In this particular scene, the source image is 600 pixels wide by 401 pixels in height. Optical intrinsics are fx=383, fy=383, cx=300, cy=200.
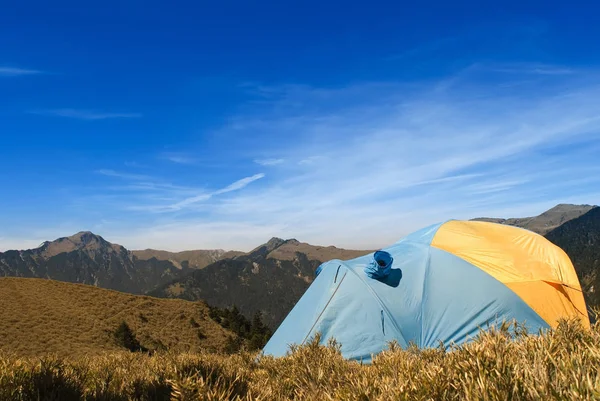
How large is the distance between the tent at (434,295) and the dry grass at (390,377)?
3.55 m

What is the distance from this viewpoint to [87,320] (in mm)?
32156

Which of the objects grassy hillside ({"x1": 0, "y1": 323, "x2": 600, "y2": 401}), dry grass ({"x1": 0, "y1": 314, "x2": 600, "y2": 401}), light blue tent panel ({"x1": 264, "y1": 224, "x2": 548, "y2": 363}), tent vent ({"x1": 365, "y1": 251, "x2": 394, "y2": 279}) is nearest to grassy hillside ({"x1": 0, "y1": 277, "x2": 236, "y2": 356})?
light blue tent panel ({"x1": 264, "y1": 224, "x2": 548, "y2": 363})

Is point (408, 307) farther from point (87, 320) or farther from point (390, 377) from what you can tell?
point (87, 320)

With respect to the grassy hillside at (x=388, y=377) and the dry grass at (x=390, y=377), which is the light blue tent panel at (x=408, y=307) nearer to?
the dry grass at (x=390, y=377)

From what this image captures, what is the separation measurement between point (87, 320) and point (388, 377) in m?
35.4

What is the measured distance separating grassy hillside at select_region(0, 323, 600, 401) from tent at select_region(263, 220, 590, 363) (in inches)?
144

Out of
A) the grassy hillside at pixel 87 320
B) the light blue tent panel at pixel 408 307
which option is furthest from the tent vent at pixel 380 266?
the grassy hillside at pixel 87 320

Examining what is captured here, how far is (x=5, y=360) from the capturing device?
189 inches

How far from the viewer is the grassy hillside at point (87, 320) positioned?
87.2ft

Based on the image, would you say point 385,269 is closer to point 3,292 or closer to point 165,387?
point 165,387

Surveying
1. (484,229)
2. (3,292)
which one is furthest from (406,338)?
(3,292)

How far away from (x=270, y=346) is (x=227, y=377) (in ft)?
20.2

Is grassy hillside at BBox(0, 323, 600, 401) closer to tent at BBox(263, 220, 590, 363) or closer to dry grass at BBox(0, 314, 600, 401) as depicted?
dry grass at BBox(0, 314, 600, 401)

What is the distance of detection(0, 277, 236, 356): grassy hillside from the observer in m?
26.6
